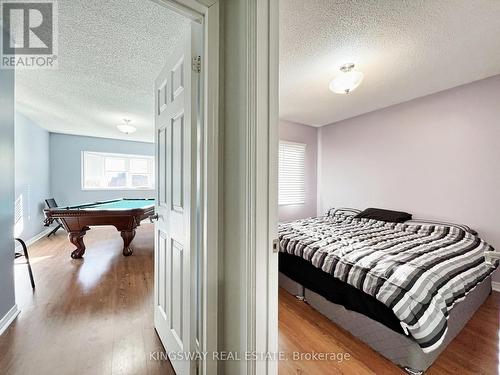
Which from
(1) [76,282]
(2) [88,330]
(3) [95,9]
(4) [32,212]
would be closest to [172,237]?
(2) [88,330]

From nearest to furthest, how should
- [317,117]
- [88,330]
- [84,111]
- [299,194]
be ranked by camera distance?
[88,330], [84,111], [317,117], [299,194]

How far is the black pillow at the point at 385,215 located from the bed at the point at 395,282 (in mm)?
384

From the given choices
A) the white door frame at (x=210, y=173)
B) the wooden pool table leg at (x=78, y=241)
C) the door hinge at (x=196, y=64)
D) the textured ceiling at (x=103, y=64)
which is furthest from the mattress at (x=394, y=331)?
the wooden pool table leg at (x=78, y=241)

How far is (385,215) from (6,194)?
14.2 ft

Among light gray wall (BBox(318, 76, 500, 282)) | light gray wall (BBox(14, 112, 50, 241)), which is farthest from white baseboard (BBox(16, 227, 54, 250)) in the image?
light gray wall (BBox(318, 76, 500, 282))

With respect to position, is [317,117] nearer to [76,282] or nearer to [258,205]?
[258,205]

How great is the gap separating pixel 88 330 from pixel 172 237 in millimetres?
1217

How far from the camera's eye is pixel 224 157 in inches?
45.2

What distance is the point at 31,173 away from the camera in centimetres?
430

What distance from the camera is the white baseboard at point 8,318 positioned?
173cm

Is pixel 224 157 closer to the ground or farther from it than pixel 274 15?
closer to the ground

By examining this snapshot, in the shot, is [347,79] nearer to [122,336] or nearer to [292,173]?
[292,173]

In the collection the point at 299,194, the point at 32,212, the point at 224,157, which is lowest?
the point at 32,212

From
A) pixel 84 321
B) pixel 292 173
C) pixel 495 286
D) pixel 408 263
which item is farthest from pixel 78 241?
pixel 495 286
